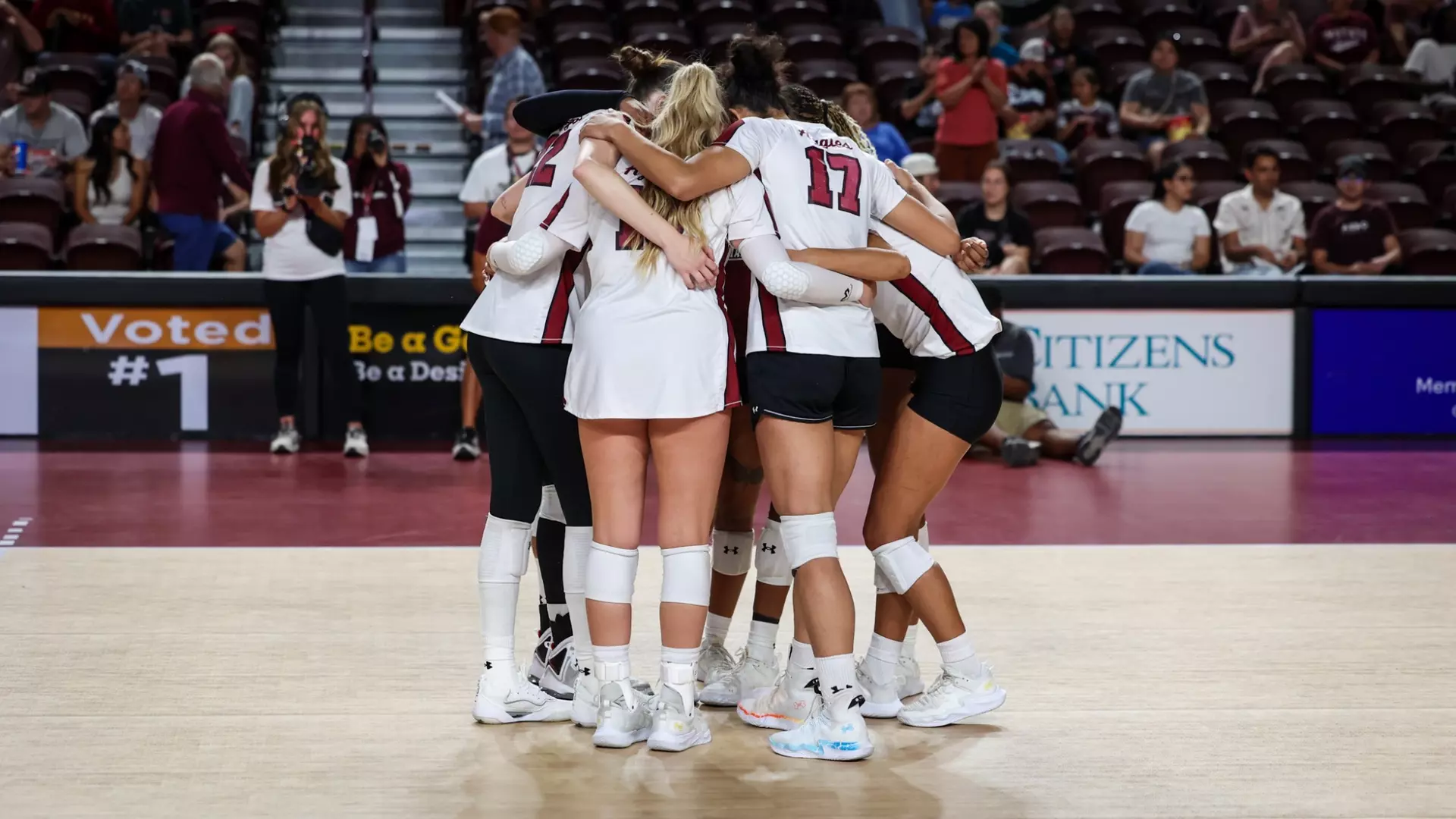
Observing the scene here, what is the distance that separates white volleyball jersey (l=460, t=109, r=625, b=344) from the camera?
150 inches

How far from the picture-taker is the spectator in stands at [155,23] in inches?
473

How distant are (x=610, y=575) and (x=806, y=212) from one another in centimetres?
98

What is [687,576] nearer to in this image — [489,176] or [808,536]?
[808,536]

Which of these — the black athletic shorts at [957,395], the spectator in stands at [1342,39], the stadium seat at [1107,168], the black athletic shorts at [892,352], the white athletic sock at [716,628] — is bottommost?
the white athletic sock at [716,628]

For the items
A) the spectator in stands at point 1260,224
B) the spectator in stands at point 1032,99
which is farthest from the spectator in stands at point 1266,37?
the spectator in stands at point 1260,224

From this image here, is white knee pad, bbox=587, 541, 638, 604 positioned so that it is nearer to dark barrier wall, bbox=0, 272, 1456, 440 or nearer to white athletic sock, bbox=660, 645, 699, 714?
white athletic sock, bbox=660, 645, 699, 714

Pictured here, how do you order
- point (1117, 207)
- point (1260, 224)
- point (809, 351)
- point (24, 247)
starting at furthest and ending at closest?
1. point (1117, 207)
2. point (1260, 224)
3. point (24, 247)
4. point (809, 351)

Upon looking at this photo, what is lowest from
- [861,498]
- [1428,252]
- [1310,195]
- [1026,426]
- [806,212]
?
[861,498]

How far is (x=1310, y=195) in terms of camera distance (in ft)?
37.2

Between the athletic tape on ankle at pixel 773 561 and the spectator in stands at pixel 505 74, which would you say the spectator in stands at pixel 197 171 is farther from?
the athletic tape on ankle at pixel 773 561

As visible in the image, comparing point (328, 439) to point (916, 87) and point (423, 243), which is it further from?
point (916, 87)

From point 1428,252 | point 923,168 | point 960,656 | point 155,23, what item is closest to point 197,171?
point 155,23

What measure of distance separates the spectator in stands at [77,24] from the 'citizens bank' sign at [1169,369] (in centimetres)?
744

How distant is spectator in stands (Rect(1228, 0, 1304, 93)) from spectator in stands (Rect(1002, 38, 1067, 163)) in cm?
200
